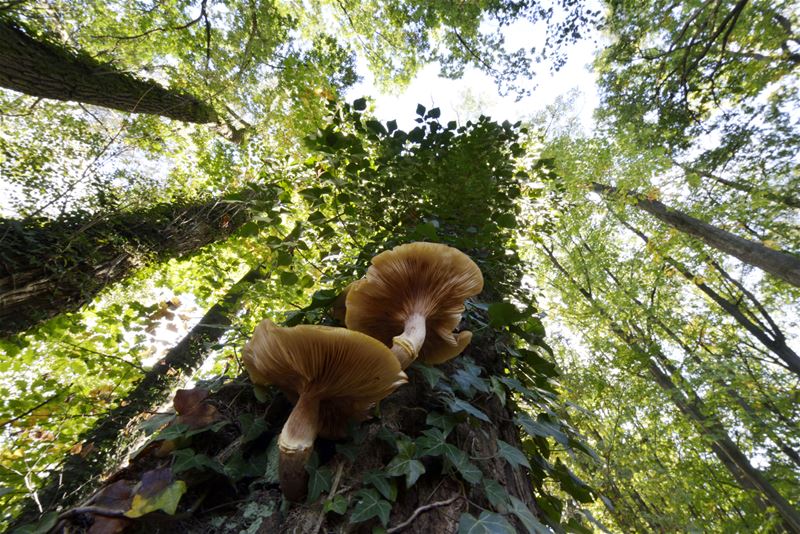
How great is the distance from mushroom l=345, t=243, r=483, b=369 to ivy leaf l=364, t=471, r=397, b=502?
511mm

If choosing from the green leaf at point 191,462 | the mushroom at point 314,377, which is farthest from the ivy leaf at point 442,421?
the green leaf at point 191,462

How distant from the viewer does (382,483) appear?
1.02 meters

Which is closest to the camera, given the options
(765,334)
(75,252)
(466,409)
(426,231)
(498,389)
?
(466,409)

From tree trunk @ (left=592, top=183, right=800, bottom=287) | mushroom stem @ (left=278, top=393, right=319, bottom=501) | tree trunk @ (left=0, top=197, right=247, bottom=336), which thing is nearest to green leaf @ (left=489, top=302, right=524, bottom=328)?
mushroom stem @ (left=278, top=393, right=319, bottom=501)

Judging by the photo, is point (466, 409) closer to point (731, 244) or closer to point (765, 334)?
point (731, 244)

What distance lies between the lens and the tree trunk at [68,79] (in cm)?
387

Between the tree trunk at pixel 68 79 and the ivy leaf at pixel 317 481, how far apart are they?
526 centimetres

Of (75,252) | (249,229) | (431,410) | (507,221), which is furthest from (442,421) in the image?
(75,252)

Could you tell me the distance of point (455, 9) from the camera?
18.3 ft

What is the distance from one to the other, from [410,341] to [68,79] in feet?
20.0

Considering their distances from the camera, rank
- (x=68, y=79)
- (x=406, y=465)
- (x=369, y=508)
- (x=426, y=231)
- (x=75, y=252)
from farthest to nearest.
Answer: (x=68, y=79), (x=75, y=252), (x=426, y=231), (x=406, y=465), (x=369, y=508)

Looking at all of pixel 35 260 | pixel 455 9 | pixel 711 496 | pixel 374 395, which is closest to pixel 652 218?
pixel 711 496

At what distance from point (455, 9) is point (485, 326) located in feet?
20.2

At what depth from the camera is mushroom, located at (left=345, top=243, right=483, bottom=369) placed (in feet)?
4.77
